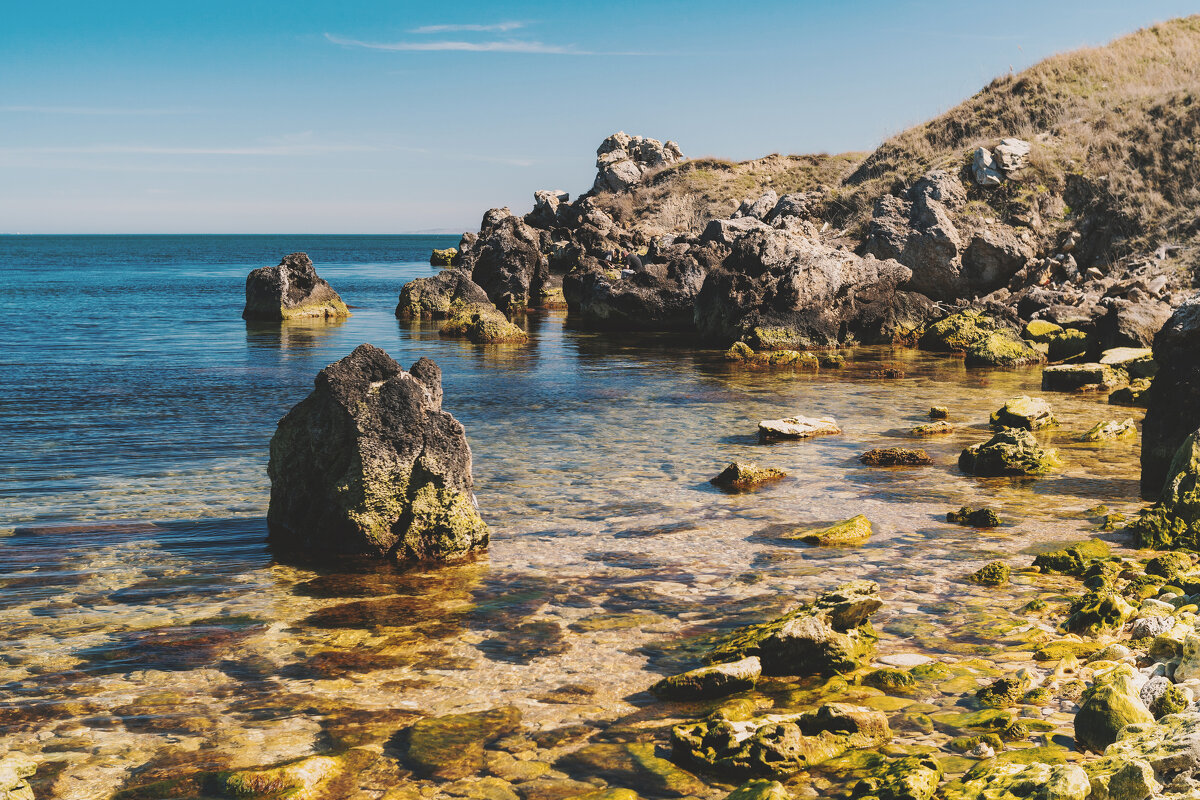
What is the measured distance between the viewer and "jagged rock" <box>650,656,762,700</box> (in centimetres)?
737

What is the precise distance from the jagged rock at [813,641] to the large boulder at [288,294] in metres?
41.2

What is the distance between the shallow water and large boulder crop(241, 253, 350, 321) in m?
21.7

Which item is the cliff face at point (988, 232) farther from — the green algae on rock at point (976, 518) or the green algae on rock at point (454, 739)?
the green algae on rock at point (454, 739)

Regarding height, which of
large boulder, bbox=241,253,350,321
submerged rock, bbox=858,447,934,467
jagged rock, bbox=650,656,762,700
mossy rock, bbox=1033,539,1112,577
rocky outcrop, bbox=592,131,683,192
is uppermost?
rocky outcrop, bbox=592,131,683,192

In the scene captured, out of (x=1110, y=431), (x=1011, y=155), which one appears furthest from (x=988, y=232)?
(x=1110, y=431)

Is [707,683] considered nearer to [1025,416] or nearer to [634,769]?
[634,769]

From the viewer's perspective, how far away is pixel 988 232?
38.1m

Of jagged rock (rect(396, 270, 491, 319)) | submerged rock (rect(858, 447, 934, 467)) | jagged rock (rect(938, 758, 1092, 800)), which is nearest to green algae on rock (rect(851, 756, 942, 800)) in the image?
jagged rock (rect(938, 758, 1092, 800))

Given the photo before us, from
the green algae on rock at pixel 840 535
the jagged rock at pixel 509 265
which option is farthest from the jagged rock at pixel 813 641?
the jagged rock at pixel 509 265

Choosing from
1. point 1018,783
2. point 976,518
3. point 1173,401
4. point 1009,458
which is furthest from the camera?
point 1009,458

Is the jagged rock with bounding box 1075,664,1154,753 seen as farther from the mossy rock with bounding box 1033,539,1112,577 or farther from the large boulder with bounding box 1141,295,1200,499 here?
the large boulder with bounding box 1141,295,1200,499

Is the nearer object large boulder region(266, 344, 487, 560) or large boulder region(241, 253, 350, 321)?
large boulder region(266, 344, 487, 560)

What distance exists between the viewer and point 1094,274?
122 feet

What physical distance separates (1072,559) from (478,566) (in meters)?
6.60
